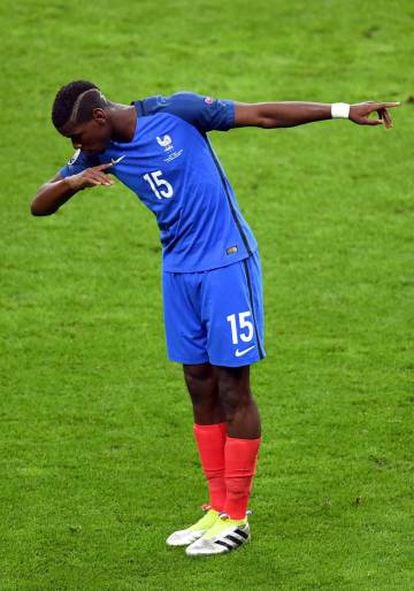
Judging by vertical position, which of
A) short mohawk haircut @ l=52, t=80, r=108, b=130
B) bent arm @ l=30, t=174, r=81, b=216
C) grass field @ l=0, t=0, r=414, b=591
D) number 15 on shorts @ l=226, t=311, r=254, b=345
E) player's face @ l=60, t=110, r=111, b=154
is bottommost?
grass field @ l=0, t=0, r=414, b=591

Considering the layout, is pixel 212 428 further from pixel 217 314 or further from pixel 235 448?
pixel 217 314

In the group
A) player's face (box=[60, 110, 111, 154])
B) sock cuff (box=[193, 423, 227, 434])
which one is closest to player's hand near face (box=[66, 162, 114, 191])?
player's face (box=[60, 110, 111, 154])

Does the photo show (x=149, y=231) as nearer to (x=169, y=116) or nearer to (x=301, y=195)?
(x=301, y=195)

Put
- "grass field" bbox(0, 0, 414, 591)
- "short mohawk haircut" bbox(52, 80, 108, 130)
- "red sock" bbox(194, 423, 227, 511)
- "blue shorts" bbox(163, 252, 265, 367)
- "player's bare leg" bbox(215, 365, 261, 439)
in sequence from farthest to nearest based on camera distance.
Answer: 1. "red sock" bbox(194, 423, 227, 511)
2. "grass field" bbox(0, 0, 414, 591)
3. "player's bare leg" bbox(215, 365, 261, 439)
4. "blue shorts" bbox(163, 252, 265, 367)
5. "short mohawk haircut" bbox(52, 80, 108, 130)

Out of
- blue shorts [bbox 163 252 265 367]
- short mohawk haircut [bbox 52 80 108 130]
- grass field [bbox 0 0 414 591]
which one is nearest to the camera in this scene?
short mohawk haircut [bbox 52 80 108 130]

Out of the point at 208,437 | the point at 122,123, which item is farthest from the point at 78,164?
the point at 208,437

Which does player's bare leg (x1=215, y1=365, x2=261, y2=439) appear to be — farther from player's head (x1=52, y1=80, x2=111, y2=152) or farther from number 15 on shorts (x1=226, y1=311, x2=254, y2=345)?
player's head (x1=52, y1=80, x2=111, y2=152)

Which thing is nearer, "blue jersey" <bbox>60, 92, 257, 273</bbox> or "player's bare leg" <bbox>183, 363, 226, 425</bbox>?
"blue jersey" <bbox>60, 92, 257, 273</bbox>

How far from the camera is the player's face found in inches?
285

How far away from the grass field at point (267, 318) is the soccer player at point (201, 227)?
0.50 m

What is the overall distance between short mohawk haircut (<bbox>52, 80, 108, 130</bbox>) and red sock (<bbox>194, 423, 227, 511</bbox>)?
172 centimetres

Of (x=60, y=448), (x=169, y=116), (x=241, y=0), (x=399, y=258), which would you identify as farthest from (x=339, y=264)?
(x=241, y=0)

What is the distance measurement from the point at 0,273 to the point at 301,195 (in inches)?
104

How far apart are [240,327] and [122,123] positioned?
114cm
